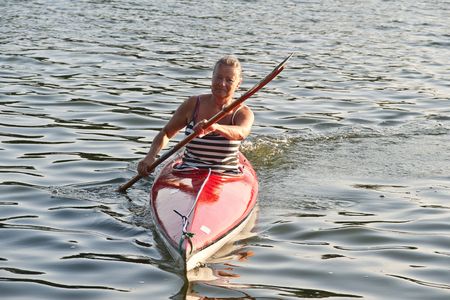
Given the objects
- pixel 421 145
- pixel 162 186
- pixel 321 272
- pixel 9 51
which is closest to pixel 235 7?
pixel 9 51

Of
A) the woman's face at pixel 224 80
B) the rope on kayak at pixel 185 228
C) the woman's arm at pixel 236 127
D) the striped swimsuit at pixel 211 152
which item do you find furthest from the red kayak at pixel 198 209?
the woman's face at pixel 224 80

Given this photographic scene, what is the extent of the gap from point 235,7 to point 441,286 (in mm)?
14139

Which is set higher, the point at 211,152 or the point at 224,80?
the point at 224,80

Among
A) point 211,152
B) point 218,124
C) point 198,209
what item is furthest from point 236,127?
point 198,209

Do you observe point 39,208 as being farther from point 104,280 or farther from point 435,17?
point 435,17

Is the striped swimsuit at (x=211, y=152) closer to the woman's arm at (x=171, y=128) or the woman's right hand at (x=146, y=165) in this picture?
the woman's arm at (x=171, y=128)

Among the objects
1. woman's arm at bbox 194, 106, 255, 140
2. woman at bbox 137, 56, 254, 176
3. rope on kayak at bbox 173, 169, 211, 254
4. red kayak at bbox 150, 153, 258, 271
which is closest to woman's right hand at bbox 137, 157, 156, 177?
woman at bbox 137, 56, 254, 176

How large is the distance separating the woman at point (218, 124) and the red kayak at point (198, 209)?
139 millimetres

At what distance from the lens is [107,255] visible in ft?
20.1

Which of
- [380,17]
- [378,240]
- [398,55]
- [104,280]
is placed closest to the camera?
[104,280]

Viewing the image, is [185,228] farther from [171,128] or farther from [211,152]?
[171,128]

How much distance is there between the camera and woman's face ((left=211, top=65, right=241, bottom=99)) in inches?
273

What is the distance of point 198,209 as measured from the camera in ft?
20.6

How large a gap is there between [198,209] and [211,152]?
102cm
